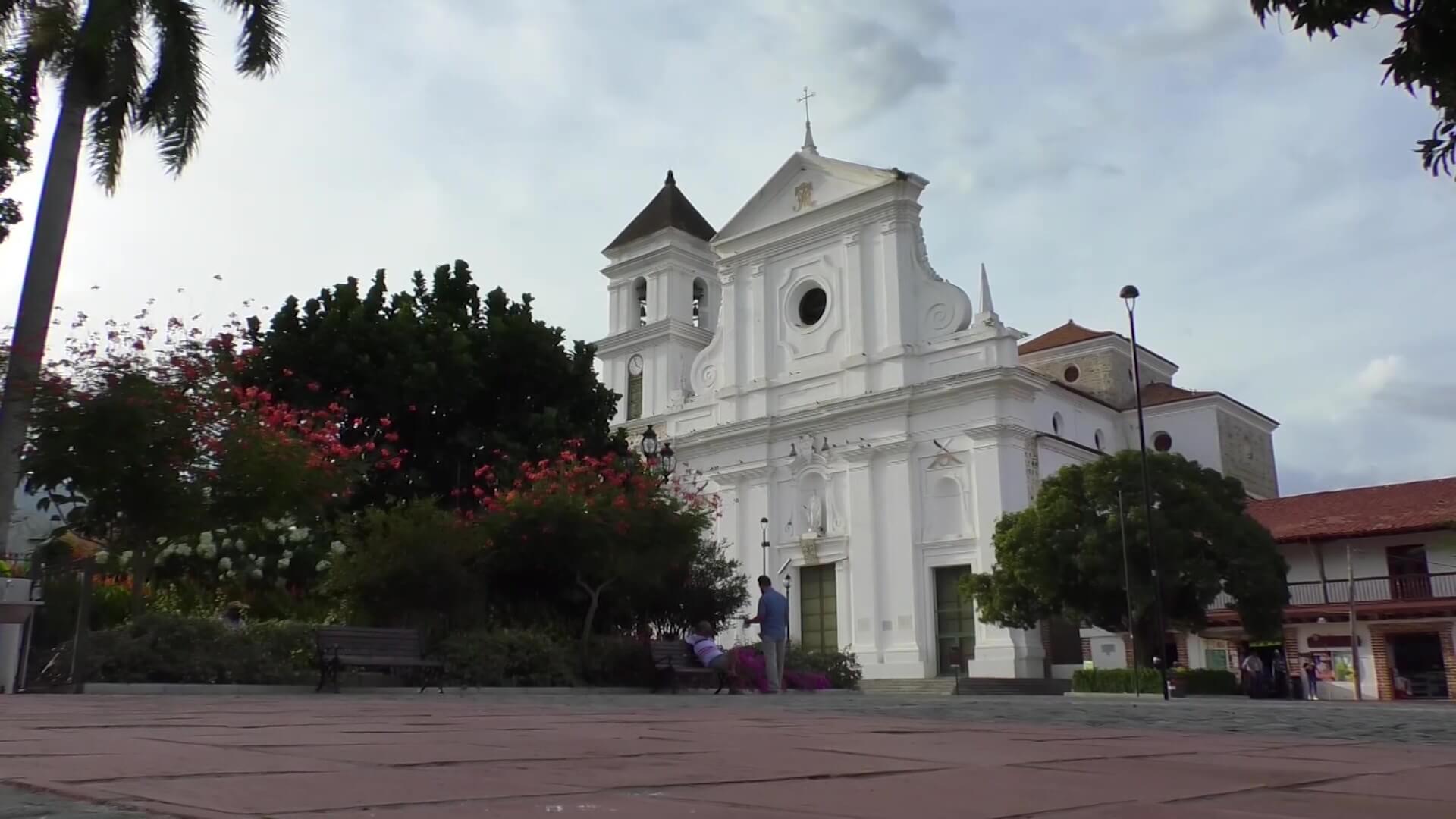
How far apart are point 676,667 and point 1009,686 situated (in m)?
15.2

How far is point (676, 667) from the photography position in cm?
1781

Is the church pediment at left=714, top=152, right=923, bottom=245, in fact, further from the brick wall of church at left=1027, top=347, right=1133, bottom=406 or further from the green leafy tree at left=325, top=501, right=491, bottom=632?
the green leafy tree at left=325, top=501, right=491, bottom=632

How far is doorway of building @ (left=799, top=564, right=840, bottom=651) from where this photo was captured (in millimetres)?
36344

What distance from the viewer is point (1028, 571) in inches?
1130

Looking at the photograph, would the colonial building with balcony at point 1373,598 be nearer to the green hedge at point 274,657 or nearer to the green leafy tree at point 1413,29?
the green hedge at point 274,657

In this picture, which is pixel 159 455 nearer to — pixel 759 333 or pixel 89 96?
pixel 89 96

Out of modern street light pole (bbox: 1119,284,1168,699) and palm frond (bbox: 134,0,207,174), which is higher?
palm frond (bbox: 134,0,207,174)

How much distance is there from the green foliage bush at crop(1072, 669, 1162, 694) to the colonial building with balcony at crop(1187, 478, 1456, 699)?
7.61 metres

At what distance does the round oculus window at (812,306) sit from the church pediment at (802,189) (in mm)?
2618

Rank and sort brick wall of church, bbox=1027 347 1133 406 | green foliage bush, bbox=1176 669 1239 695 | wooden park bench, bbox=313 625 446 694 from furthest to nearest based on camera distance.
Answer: brick wall of church, bbox=1027 347 1133 406, green foliage bush, bbox=1176 669 1239 695, wooden park bench, bbox=313 625 446 694

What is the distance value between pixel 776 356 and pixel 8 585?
29.9 m

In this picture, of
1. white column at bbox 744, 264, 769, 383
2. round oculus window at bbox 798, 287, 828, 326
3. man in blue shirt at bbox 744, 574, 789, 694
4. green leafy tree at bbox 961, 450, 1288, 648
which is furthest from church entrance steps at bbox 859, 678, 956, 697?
man in blue shirt at bbox 744, 574, 789, 694

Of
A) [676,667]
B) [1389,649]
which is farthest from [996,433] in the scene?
[676,667]

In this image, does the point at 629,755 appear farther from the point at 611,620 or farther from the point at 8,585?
the point at 611,620
